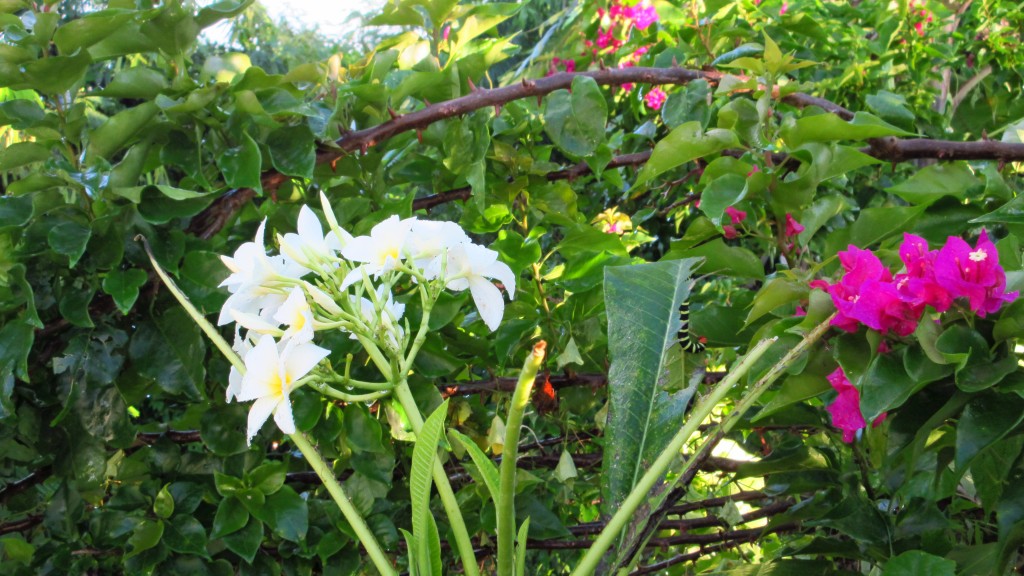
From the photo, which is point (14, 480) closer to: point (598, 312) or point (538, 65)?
point (598, 312)

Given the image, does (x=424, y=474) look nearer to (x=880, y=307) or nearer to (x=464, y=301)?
(x=880, y=307)

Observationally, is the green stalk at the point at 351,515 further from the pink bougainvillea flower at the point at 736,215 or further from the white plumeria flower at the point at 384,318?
the pink bougainvillea flower at the point at 736,215

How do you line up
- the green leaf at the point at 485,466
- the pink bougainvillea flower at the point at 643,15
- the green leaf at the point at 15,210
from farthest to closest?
the pink bougainvillea flower at the point at 643,15, the green leaf at the point at 15,210, the green leaf at the point at 485,466

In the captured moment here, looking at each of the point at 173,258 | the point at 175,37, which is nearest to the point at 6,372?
the point at 173,258

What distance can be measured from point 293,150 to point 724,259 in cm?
43

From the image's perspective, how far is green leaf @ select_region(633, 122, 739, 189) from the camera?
2.73ft

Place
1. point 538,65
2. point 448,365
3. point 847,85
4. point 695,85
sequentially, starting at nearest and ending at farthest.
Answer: point 448,365, point 695,85, point 847,85, point 538,65

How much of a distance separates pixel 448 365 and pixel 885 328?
1.50 ft

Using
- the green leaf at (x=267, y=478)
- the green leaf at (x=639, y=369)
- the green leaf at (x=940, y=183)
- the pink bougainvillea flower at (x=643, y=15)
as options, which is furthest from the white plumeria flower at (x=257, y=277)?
the pink bougainvillea flower at (x=643, y=15)

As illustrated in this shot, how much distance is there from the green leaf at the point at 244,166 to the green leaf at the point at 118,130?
78mm

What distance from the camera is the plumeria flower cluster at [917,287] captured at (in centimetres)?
60

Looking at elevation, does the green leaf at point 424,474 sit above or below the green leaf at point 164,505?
A: above

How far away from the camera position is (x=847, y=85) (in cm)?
167

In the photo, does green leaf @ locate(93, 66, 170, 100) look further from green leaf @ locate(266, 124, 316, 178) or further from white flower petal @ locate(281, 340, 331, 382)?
white flower petal @ locate(281, 340, 331, 382)
